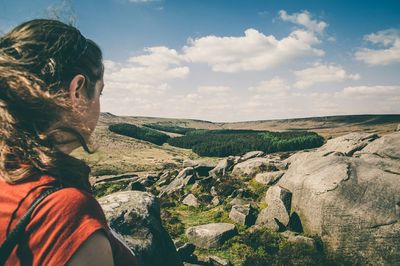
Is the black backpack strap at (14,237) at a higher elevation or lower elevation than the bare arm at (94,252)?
higher

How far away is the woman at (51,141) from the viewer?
4.79 ft

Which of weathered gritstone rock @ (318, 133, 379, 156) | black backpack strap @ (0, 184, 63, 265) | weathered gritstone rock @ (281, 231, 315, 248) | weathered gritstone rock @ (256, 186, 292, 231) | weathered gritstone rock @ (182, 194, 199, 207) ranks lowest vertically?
weathered gritstone rock @ (182, 194, 199, 207)

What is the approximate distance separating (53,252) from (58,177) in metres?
0.38

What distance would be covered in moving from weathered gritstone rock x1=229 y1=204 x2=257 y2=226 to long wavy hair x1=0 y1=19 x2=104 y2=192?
12.3 meters

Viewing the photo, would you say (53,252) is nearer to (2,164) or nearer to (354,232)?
(2,164)

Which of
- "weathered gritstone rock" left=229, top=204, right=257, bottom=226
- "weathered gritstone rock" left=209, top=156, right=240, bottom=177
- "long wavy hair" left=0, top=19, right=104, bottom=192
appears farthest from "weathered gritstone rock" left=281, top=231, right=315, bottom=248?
"weathered gritstone rock" left=209, top=156, right=240, bottom=177

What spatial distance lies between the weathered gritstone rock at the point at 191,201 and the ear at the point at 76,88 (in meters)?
15.7

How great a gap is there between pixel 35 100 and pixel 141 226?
7.14 meters

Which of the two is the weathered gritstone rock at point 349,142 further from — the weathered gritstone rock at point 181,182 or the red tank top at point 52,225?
the red tank top at point 52,225

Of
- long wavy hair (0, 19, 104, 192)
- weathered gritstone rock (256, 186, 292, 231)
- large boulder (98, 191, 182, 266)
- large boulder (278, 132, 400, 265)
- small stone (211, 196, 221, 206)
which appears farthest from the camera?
small stone (211, 196, 221, 206)

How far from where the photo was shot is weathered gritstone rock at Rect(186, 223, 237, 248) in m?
11.7

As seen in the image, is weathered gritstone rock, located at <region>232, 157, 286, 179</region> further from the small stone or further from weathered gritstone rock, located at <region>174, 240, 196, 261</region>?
weathered gritstone rock, located at <region>174, 240, 196, 261</region>

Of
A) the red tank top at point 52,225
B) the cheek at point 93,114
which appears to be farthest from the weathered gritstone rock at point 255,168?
the red tank top at point 52,225

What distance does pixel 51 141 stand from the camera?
183cm
